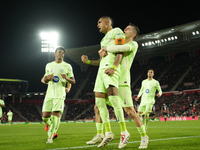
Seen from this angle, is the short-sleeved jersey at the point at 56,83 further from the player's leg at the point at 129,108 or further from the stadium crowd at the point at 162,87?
the stadium crowd at the point at 162,87

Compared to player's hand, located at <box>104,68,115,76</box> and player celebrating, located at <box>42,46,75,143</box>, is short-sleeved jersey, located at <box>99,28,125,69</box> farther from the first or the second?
player celebrating, located at <box>42,46,75,143</box>

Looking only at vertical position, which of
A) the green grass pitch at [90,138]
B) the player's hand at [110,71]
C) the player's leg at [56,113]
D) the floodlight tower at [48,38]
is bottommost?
the green grass pitch at [90,138]

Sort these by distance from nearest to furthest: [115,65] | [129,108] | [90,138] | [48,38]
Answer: [115,65]
[129,108]
[90,138]
[48,38]

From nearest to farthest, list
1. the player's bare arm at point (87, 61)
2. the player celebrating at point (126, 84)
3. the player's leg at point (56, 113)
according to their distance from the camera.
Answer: the player celebrating at point (126, 84)
the player's bare arm at point (87, 61)
the player's leg at point (56, 113)

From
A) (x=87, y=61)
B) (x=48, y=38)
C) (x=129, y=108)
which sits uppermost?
(x=48, y=38)

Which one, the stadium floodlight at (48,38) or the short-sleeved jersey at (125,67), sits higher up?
the stadium floodlight at (48,38)

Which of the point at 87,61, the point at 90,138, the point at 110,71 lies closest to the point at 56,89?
the point at 87,61

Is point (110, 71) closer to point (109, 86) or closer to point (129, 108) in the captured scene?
point (109, 86)

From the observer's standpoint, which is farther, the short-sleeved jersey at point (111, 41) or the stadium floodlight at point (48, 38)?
the stadium floodlight at point (48, 38)

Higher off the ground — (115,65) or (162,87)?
(162,87)

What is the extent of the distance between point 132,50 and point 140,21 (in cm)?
3574

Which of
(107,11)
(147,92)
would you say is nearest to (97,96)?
(147,92)

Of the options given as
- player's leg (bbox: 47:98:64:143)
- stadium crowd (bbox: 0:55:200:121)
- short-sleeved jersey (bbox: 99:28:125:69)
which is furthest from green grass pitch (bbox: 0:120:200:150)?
stadium crowd (bbox: 0:55:200:121)

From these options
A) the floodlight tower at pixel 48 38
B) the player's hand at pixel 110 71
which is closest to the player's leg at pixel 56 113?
the player's hand at pixel 110 71
